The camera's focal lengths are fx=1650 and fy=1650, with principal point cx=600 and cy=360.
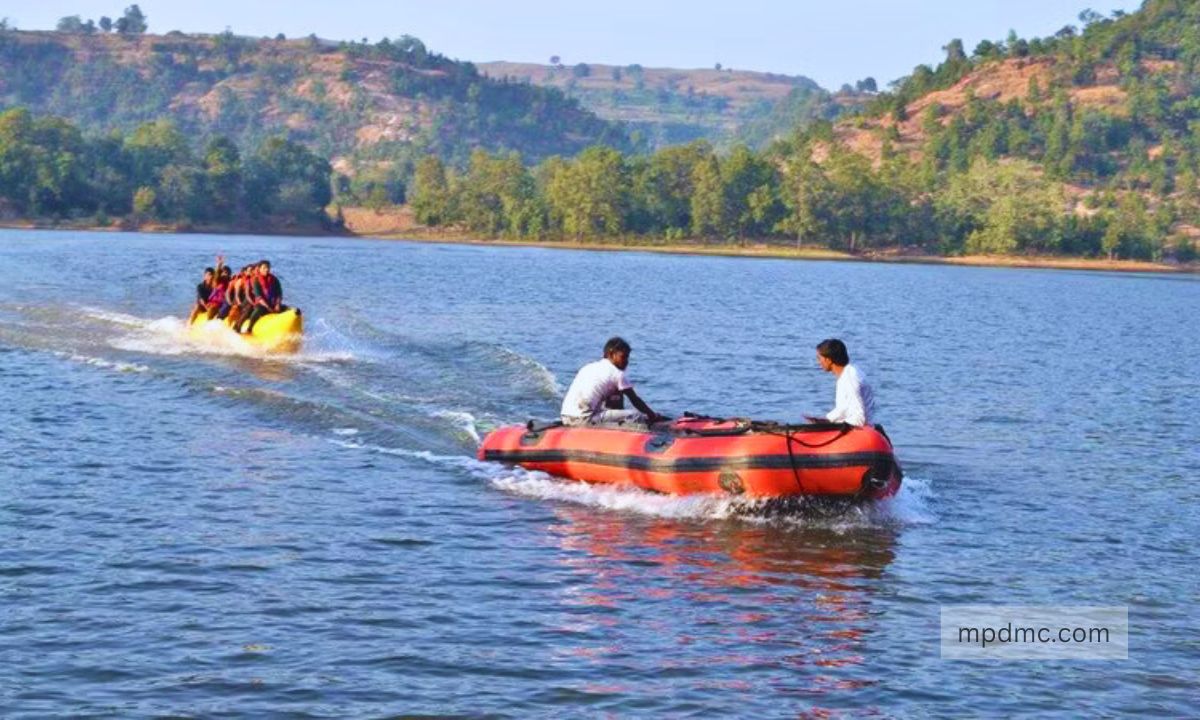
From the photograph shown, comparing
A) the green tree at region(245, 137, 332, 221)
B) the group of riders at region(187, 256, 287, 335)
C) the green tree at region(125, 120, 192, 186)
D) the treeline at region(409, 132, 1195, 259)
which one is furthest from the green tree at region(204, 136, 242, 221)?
the group of riders at region(187, 256, 287, 335)

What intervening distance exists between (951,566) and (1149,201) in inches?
6007

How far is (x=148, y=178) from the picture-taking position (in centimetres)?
14062

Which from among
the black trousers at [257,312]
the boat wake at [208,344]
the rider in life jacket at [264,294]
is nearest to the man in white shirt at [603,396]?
the boat wake at [208,344]

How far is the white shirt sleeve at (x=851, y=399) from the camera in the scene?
60.7ft

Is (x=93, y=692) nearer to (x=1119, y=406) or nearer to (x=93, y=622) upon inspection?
(x=93, y=622)

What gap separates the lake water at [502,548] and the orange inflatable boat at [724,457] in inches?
12.6

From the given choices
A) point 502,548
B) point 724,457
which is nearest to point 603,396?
point 724,457

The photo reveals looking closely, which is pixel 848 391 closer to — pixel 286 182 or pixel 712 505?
pixel 712 505

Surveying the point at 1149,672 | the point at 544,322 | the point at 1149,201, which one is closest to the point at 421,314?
the point at 544,322

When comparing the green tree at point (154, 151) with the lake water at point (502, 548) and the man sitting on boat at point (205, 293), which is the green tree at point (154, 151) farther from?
the man sitting on boat at point (205, 293)

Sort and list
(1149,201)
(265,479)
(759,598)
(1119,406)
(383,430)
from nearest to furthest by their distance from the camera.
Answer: (759,598) → (265,479) → (383,430) → (1119,406) → (1149,201)

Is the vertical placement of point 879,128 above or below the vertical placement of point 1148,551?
above

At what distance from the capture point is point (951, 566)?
661 inches

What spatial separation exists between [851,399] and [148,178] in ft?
426
